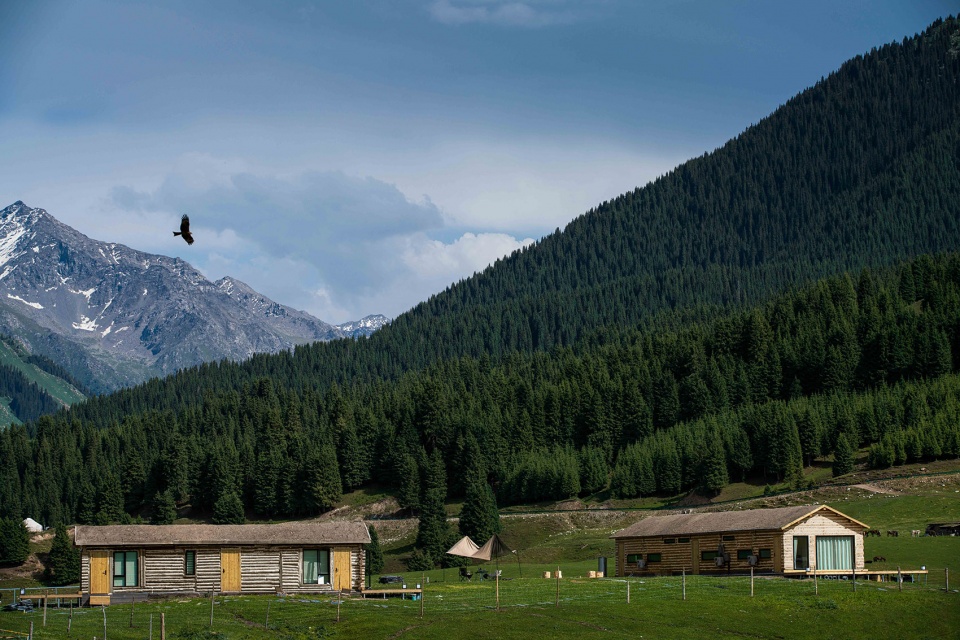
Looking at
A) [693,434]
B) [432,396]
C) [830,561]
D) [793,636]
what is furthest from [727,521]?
[432,396]

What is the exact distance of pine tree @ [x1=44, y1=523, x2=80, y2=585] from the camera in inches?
4916

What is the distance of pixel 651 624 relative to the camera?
188 ft

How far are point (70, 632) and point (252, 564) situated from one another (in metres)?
22.3

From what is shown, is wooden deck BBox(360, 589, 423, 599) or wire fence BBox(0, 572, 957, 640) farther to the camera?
wooden deck BBox(360, 589, 423, 599)

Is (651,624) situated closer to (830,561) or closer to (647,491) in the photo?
(830,561)

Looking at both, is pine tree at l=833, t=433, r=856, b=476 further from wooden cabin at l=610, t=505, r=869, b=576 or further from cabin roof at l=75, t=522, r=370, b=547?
cabin roof at l=75, t=522, r=370, b=547

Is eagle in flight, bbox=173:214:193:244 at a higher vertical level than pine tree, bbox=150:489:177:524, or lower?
higher

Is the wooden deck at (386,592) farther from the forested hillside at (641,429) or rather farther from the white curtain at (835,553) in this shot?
the forested hillside at (641,429)

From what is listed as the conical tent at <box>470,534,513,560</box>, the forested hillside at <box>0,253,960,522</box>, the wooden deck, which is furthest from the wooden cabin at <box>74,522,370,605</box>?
the forested hillside at <box>0,253,960,522</box>

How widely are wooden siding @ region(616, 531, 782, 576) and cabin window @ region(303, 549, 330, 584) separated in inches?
886

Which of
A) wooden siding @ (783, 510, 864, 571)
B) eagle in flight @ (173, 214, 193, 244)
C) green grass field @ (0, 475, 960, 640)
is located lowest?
green grass field @ (0, 475, 960, 640)

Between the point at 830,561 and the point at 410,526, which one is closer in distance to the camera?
the point at 830,561

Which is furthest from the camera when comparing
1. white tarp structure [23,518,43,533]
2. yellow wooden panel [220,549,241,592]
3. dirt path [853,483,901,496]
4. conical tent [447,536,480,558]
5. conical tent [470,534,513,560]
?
white tarp structure [23,518,43,533]

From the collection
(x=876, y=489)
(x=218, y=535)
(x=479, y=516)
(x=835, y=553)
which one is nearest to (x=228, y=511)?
(x=479, y=516)
